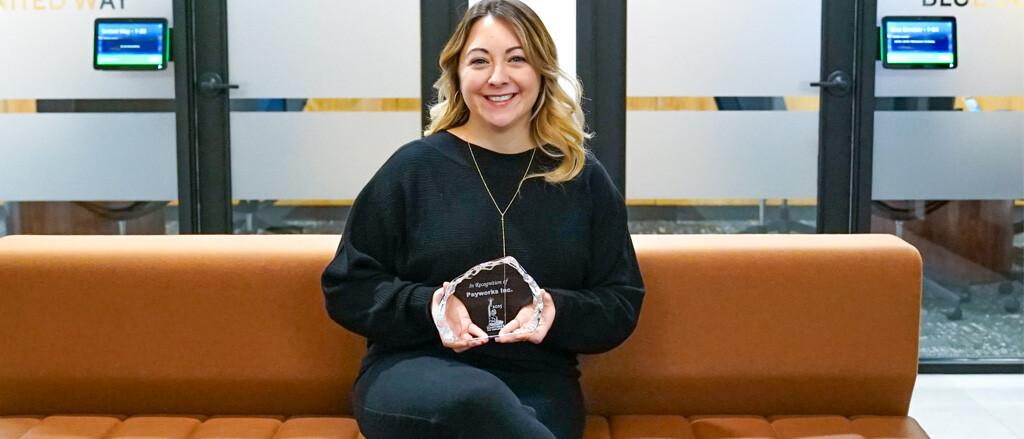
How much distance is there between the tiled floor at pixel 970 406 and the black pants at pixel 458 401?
1.63 meters

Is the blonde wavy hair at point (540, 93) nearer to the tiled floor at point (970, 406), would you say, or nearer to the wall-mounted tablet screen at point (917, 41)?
the tiled floor at point (970, 406)

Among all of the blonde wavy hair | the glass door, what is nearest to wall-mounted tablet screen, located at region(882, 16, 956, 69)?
the glass door

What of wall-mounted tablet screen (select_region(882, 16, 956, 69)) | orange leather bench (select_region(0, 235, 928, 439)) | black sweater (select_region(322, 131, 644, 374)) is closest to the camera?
black sweater (select_region(322, 131, 644, 374))

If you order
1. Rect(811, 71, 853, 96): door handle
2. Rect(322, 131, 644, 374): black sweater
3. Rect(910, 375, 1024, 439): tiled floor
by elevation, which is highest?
Rect(811, 71, 853, 96): door handle

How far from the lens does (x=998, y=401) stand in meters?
3.66

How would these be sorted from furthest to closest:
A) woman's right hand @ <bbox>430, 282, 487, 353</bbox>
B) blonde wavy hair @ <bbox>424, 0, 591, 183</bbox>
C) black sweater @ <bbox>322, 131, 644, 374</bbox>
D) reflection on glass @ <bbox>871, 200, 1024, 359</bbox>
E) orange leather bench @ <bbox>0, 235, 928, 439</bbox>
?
reflection on glass @ <bbox>871, 200, 1024, 359</bbox>
orange leather bench @ <bbox>0, 235, 928, 439</bbox>
blonde wavy hair @ <bbox>424, 0, 591, 183</bbox>
black sweater @ <bbox>322, 131, 644, 374</bbox>
woman's right hand @ <bbox>430, 282, 487, 353</bbox>

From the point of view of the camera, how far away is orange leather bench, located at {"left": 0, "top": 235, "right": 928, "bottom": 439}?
223 centimetres

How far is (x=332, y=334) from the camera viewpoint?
2.24 metres

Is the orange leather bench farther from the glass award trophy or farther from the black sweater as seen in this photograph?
the glass award trophy

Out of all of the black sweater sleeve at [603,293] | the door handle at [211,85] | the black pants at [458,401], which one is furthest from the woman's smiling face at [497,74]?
the door handle at [211,85]

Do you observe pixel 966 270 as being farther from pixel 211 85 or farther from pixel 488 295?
pixel 211 85

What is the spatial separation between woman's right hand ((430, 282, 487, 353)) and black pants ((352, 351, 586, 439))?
4 cm

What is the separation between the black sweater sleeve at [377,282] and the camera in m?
1.98

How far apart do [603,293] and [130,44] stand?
2.74 metres
